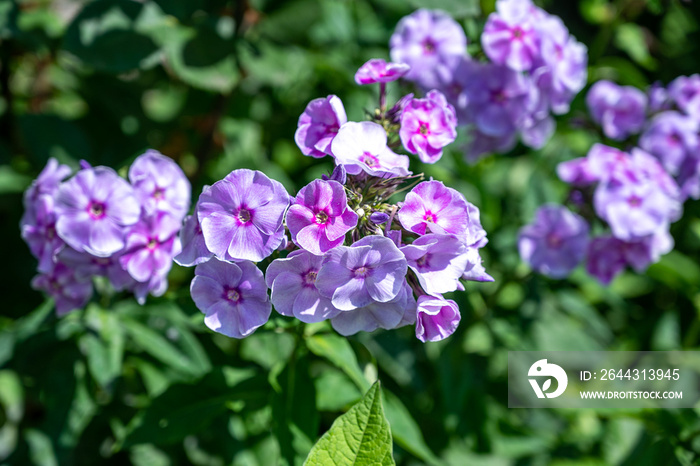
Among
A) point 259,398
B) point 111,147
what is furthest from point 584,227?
point 111,147

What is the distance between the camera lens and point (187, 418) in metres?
2.05

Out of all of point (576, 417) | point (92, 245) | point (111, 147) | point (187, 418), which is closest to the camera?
point (92, 245)

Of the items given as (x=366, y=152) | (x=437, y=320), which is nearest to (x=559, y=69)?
(x=366, y=152)

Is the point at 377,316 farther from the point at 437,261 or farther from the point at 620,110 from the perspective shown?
the point at 620,110

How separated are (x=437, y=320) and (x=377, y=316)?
0.51 feet

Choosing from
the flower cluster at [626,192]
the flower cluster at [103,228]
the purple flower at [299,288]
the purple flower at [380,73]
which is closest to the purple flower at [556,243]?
the flower cluster at [626,192]

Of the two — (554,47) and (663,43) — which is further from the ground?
(554,47)

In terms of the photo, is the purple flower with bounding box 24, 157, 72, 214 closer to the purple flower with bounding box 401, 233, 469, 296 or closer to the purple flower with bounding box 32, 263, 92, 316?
the purple flower with bounding box 32, 263, 92, 316

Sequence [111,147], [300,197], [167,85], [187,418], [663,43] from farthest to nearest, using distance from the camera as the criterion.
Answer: [663,43] → [167,85] → [111,147] → [187,418] → [300,197]

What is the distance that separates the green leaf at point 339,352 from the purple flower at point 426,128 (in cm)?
63

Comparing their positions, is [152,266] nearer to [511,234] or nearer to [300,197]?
[300,197]

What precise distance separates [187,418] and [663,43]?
13.2 ft

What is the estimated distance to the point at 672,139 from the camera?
2.70 m

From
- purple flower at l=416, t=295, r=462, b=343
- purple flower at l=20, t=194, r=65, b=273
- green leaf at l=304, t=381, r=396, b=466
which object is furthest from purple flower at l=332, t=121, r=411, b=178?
purple flower at l=20, t=194, r=65, b=273
